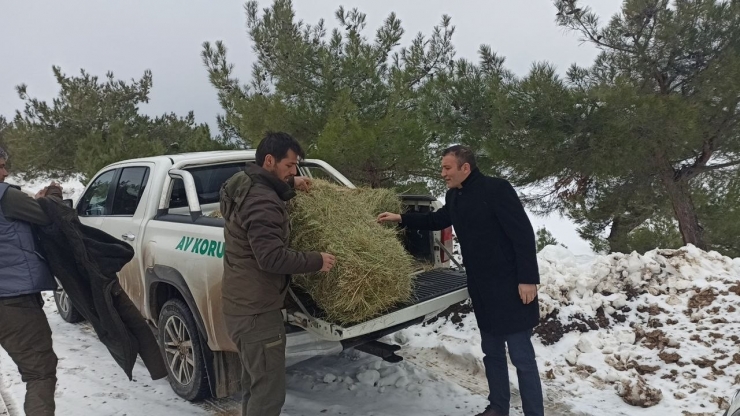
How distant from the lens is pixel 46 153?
14.5 m

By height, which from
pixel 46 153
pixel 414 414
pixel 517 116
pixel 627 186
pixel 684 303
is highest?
pixel 46 153

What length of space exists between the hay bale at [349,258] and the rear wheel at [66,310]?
3.96 meters

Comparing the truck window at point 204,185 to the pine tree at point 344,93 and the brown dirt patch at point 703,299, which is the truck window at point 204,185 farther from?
the brown dirt patch at point 703,299

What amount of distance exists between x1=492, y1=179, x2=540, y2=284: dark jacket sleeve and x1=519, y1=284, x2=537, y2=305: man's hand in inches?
1.4

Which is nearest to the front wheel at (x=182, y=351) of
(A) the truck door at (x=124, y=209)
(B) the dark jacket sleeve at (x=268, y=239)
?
(A) the truck door at (x=124, y=209)

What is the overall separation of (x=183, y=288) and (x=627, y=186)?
810 cm

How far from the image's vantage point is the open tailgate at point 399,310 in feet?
9.86

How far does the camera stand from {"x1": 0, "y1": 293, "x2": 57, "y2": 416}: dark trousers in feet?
9.81

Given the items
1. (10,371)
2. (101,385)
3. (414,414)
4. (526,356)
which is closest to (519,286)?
(526,356)

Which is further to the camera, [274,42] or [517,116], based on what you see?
[274,42]

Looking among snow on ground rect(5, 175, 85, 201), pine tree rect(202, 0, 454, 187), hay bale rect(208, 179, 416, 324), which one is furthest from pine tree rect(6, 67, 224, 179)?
hay bale rect(208, 179, 416, 324)

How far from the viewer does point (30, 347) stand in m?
3.04

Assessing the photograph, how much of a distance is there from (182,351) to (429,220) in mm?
2144

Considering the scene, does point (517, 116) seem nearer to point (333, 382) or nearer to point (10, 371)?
point (333, 382)
